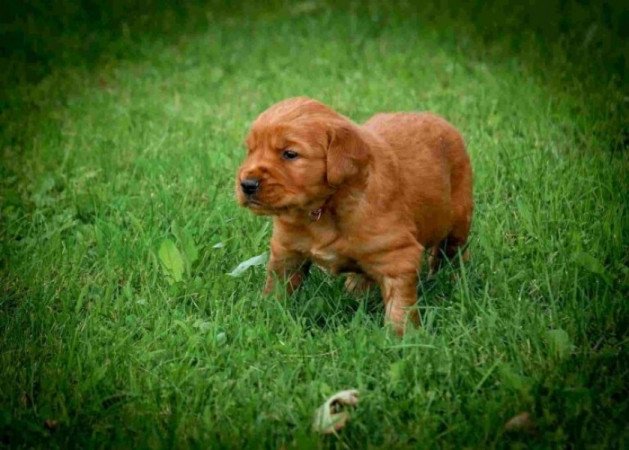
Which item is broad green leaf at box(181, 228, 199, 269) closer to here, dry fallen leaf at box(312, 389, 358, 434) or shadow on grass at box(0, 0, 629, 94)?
dry fallen leaf at box(312, 389, 358, 434)

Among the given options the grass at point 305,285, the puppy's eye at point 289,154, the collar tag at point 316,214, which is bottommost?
the grass at point 305,285

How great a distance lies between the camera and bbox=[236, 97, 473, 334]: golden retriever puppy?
11.6 ft

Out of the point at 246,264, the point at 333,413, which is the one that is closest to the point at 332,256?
the point at 246,264

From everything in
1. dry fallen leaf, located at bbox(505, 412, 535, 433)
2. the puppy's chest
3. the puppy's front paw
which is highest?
the puppy's chest

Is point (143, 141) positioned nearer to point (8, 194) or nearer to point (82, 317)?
point (8, 194)

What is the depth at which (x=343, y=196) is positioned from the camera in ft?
12.2

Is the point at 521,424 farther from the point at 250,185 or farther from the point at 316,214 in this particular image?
the point at 250,185

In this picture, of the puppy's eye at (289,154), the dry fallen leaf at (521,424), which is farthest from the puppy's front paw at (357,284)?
the dry fallen leaf at (521,424)

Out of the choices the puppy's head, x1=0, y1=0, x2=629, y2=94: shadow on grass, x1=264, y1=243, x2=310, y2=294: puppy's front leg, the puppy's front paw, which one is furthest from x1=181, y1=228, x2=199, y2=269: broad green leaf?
x1=0, y1=0, x2=629, y2=94: shadow on grass

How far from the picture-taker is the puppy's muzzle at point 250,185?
350cm

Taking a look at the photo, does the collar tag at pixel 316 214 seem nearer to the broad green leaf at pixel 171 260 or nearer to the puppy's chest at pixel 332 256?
the puppy's chest at pixel 332 256

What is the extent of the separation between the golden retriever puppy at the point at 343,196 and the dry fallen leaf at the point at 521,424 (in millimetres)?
730

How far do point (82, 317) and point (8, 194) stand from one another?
68.3 inches

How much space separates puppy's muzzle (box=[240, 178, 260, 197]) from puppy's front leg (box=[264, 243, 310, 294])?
1.47ft
